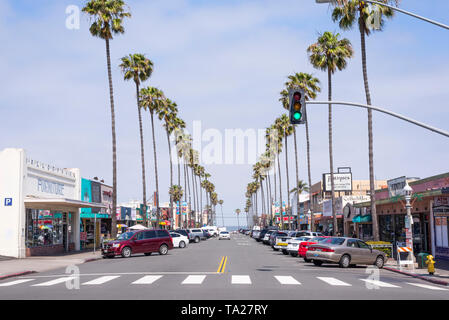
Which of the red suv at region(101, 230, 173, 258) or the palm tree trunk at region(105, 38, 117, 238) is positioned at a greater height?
the palm tree trunk at region(105, 38, 117, 238)

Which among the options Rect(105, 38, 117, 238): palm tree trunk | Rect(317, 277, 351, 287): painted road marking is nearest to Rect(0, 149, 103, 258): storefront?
Rect(105, 38, 117, 238): palm tree trunk

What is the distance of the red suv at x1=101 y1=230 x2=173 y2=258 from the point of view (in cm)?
3494

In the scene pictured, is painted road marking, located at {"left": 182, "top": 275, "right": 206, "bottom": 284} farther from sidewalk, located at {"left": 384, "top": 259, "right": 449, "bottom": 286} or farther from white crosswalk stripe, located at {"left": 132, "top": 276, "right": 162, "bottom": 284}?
sidewalk, located at {"left": 384, "top": 259, "right": 449, "bottom": 286}

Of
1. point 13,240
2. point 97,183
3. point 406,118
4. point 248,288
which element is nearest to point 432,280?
point 406,118

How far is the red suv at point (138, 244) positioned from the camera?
34.9m

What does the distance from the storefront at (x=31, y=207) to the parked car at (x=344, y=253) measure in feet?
59.9

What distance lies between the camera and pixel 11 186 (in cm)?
3619

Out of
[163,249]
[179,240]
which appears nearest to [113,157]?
[163,249]

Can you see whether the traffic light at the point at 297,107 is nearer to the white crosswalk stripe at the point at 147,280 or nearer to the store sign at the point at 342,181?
the white crosswalk stripe at the point at 147,280

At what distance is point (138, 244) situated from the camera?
117ft

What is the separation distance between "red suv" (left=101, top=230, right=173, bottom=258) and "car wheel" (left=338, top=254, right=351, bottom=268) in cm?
→ 1461

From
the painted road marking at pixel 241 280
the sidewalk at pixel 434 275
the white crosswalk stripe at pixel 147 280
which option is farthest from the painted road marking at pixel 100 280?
the sidewalk at pixel 434 275

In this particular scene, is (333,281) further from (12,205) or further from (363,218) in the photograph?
(363,218)
